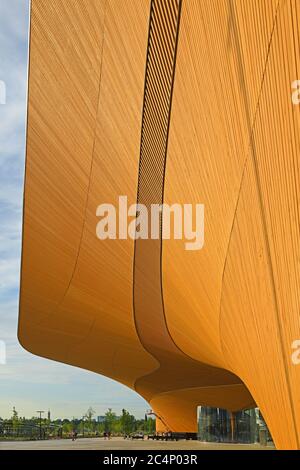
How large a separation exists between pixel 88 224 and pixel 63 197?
0.93 meters

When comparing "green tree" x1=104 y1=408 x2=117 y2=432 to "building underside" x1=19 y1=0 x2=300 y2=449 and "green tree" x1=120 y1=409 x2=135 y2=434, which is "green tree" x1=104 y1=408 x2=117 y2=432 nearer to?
"green tree" x1=120 y1=409 x2=135 y2=434

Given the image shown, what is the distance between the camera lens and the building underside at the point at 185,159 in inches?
208

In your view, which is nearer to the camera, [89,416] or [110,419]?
[89,416]

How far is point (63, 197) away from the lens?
474 inches

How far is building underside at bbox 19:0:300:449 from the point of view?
17.4ft

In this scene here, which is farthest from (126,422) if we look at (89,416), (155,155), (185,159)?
(185,159)

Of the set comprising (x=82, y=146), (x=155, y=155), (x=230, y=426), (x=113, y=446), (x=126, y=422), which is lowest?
(x=126, y=422)

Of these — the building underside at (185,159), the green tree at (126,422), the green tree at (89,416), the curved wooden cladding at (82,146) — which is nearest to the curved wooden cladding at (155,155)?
the building underside at (185,159)

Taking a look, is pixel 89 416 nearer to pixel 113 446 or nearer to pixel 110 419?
pixel 110 419

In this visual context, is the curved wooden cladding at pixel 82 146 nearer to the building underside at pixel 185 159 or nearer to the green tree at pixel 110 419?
the building underside at pixel 185 159

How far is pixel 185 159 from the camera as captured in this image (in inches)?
326

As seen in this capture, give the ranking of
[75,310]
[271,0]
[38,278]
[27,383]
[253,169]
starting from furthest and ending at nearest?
[27,383] → [75,310] → [38,278] → [253,169] → [271,0]

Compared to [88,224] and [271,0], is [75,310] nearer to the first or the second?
[88,224]

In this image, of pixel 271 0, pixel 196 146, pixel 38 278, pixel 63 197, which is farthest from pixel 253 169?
pixel 38 278
